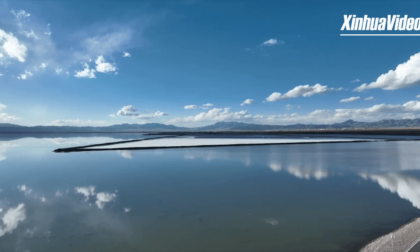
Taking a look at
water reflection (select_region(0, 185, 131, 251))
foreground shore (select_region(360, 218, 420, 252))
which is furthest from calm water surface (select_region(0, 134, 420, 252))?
foreground shore (select_region(360, 218, 420, 252))

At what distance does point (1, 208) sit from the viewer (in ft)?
29.8

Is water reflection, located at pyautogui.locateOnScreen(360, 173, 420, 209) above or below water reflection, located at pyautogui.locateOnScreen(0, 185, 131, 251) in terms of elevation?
above

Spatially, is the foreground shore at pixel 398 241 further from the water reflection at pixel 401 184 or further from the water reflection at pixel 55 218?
the water reflection at pixel 55 218

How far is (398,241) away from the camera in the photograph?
563cm

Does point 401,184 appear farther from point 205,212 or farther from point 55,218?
point 55,218

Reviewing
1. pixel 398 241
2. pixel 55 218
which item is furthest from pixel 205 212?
pixel 398 241

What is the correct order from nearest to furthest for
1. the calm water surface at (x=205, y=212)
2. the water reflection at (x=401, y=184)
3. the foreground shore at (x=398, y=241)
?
1. the foreground shore at (x=398, y=241)
2. the calm water surface at (x=205, y=212)
3. the water reflection at (x=401, y=184)

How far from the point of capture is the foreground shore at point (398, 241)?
208 inches

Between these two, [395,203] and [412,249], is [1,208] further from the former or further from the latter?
[395,203]

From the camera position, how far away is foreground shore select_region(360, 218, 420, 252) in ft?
17.3

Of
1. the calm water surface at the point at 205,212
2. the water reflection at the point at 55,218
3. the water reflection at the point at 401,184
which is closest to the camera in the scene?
the calm water surface at the point at 205,212

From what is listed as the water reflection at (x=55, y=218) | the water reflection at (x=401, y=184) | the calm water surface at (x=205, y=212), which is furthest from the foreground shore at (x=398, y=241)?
the water reflection at (x=55, y=218)

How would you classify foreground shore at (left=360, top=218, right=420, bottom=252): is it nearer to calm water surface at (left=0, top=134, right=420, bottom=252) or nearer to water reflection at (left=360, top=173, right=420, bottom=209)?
calm water surface at (left=0, top=134, right=420, bottom=252)

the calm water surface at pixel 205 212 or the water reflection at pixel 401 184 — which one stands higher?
the water reflection at pixel 401 184
